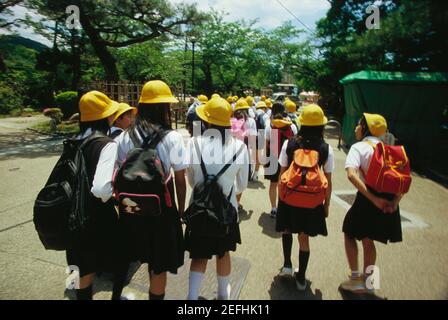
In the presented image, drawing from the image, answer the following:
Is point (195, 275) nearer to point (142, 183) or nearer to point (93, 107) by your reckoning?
point (142, 183)

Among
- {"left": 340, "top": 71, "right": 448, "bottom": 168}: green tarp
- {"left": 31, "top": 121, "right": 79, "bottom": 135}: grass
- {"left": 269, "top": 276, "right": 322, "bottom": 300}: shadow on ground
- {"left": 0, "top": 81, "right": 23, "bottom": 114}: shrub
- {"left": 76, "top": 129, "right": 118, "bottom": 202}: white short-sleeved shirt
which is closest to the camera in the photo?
{"left": 76, "top": 129, "right": 118, "bottom": 202}: white short-sleeved shirt

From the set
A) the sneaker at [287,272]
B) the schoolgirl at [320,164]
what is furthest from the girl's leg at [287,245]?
the schoolgirl at [320,164]

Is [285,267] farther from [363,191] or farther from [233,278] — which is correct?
[363,191]

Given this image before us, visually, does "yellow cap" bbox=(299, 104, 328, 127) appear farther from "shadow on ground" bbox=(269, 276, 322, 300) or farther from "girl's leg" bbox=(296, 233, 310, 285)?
"shadow on ground" bbox=(269, 276, 322, 300)

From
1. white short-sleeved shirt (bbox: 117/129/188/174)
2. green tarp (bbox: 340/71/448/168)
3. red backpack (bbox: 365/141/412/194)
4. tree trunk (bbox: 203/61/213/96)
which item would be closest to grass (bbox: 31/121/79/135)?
white short-sleeved shirt (bbox: 117/129/188/174)

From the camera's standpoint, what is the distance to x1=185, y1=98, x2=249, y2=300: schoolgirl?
2.21 m

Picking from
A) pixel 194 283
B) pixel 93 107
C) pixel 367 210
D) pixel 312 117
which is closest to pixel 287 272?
pixel 367 210

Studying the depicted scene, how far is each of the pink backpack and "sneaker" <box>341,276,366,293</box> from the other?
9.31 ft

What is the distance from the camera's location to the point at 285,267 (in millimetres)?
2973

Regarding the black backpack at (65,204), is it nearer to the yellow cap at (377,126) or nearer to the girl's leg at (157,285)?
the girl's leg at (157,285)

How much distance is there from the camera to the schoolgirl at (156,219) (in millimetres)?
2043

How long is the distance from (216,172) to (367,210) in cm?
149

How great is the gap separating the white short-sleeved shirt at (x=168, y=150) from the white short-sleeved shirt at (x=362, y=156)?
4.86 ft
